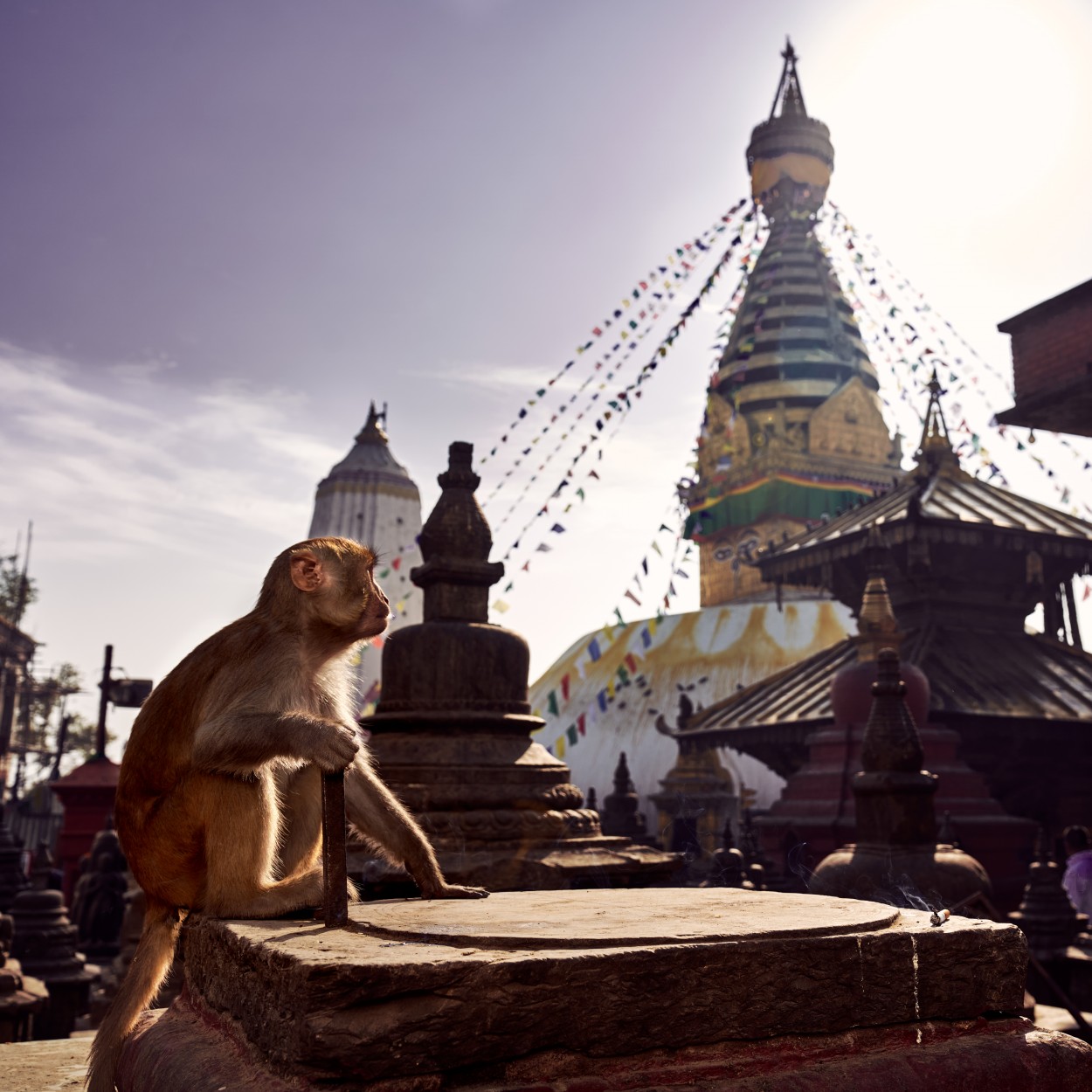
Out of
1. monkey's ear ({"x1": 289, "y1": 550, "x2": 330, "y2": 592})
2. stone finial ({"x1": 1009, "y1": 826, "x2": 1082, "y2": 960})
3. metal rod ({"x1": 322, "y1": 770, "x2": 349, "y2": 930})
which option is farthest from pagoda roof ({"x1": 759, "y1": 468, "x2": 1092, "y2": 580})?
metal rod ({"x1": 322, "y1": 770, "x2": 349, "y2": 930})

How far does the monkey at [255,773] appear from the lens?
7.15 ft

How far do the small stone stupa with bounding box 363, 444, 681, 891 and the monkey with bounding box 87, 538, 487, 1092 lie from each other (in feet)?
4.52

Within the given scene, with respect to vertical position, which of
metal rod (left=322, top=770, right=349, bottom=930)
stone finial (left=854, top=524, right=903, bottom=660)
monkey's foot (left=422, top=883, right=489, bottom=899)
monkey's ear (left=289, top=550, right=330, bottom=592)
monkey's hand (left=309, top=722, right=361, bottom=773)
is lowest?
monkey's foot (left=422, top=883, right=489, bottom=899)

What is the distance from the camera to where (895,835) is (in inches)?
233

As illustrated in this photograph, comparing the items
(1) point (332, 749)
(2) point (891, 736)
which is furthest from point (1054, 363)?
(1) point (332, 749)

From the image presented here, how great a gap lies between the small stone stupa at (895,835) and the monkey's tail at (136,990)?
4059mm

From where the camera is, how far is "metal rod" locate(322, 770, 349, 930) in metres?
1.98

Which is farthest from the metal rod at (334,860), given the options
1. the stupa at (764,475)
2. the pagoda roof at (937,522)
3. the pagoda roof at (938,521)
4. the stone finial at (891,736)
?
the stupa at (764,475)

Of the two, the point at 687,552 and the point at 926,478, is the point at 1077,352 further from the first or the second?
the point at 687,552

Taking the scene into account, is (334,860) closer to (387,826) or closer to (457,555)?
(387,826)

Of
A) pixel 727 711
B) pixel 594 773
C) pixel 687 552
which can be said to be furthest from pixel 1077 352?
pixel 594 773

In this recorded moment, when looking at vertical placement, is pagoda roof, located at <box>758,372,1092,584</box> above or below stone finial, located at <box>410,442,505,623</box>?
above

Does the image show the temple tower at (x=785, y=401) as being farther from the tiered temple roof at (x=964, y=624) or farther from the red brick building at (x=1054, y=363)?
the red brick building at (x=1054, y=363)

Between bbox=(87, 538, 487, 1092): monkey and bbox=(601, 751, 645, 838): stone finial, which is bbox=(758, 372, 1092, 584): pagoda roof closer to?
bbox=(601, 751, 645, 838): stone finial
